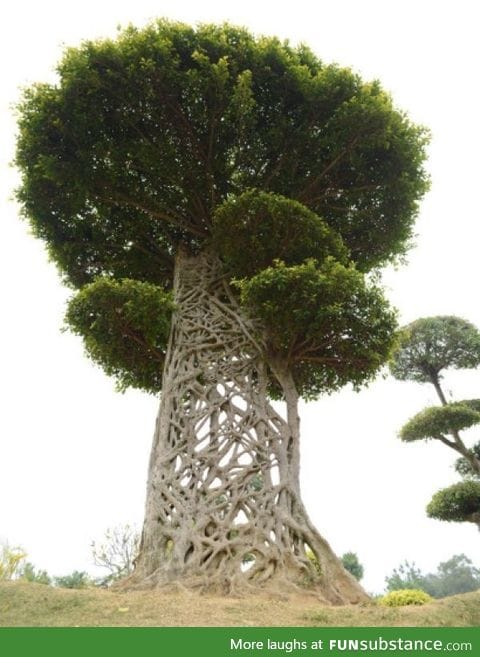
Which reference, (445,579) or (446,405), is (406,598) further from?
(445,579)

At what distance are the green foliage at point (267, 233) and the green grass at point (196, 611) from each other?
4.95 m

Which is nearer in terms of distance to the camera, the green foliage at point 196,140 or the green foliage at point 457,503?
the green foliage at point 196,140

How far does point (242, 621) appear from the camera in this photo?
4812 millimetres

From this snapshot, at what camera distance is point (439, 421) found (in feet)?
45.7

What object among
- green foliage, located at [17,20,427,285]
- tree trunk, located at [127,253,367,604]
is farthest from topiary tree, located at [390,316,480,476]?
tree trunk, located at [127,253,367,604]

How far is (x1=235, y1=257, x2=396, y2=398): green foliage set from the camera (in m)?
7.65

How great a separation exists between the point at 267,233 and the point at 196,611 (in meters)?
5.74

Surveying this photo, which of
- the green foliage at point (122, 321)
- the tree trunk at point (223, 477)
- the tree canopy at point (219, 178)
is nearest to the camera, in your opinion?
the tree trunk at point (223, 477)

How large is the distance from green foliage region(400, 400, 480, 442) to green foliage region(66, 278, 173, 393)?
310 inches

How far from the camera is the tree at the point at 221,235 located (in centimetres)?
757

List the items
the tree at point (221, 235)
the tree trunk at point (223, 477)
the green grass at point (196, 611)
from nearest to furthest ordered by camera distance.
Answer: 1. the green grass at point (196, 611)
2. the tree trunk at point (223, 477)
3. the tree at point (221, 235)

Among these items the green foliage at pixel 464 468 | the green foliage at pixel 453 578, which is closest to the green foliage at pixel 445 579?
the green foliage at pixel 453 578

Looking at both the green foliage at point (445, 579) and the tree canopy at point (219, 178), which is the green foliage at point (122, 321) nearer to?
the tree canopy at point (219, 178)

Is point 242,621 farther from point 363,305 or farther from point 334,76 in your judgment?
point 334,76
